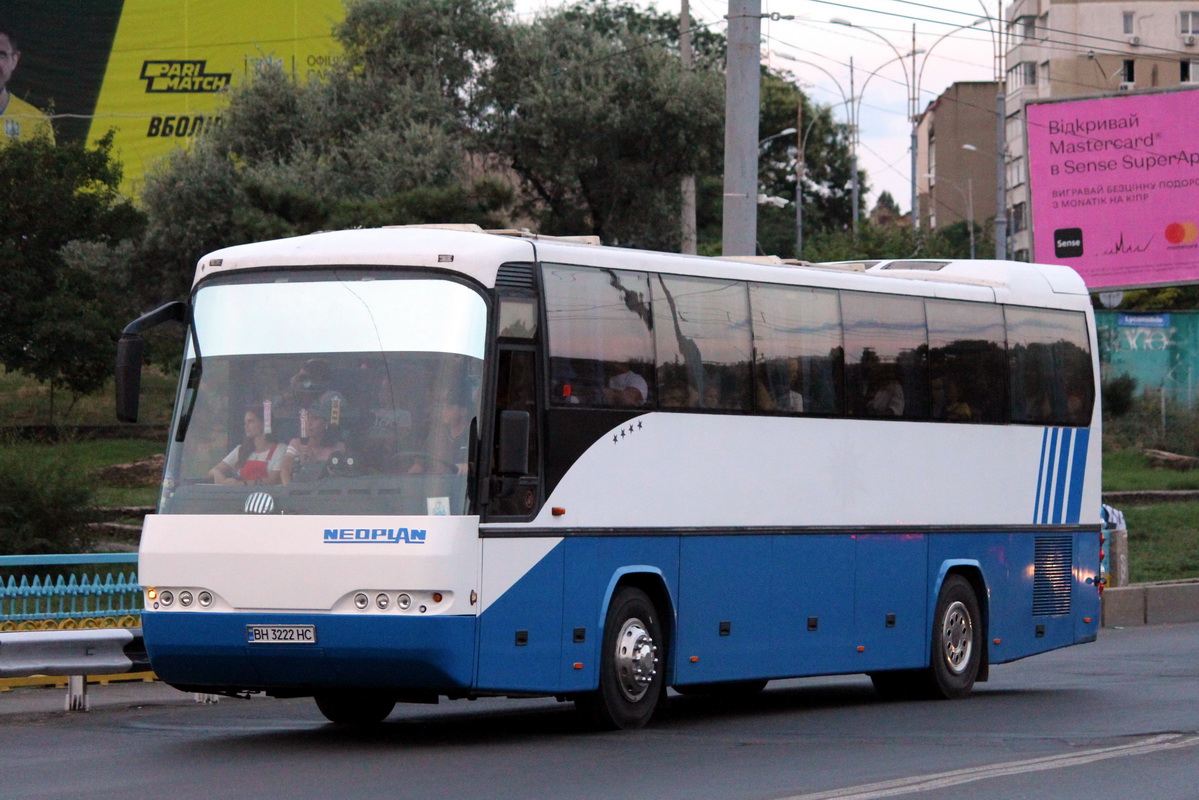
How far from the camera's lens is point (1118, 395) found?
41719 mm

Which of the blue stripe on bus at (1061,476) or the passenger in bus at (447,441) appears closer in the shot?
the passenger in bus at (447,441)

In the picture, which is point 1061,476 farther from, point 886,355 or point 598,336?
point 598,336

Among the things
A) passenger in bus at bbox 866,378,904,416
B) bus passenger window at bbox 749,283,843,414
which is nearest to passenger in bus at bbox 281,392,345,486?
bus passenger window at bbox 749,283,843,414

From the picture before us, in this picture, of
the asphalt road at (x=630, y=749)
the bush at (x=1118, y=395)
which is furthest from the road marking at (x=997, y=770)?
the bush at (x=1118, y=395)

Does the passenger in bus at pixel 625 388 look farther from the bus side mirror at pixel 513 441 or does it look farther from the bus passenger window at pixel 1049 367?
the bus passenger window at pixel 1049 367

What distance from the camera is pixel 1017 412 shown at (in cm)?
1619

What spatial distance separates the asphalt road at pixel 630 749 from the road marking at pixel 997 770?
0.02 m

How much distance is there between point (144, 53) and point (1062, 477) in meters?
51.3

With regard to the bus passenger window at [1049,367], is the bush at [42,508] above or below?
below

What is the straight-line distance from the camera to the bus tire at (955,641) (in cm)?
1546

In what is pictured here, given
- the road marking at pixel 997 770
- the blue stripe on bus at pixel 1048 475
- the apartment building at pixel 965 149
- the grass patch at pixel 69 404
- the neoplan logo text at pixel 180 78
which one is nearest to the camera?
the road marking at pixel 997 770

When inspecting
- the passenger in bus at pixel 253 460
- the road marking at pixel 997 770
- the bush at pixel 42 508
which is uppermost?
the passenger in bus at pixel 253 460

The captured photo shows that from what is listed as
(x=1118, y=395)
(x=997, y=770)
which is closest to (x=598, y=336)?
(x=997, y=770)

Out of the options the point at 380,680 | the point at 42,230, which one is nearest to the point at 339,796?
the point at 380,680
